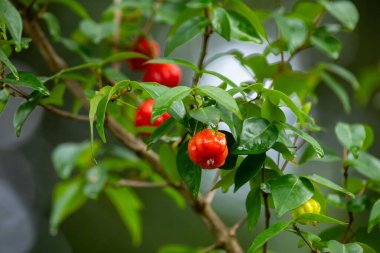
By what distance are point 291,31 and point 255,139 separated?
0.46m

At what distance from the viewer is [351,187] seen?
1.09 m

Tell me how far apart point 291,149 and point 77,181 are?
84 centimetres

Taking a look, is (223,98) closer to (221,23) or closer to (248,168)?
(248,168)

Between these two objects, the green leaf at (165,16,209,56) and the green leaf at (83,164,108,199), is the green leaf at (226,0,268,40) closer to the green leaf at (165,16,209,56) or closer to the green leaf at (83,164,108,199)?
the green leaf at (165,16,209,56)

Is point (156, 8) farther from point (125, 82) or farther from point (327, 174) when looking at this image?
point (327, 174)

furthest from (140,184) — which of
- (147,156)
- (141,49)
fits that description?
(141,49)

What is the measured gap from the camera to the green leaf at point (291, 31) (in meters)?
1.12

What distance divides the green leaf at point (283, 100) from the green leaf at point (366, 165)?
252mm

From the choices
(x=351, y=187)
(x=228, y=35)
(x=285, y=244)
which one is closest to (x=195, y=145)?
(x=228, y=35)

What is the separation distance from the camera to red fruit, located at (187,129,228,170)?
0.75 m

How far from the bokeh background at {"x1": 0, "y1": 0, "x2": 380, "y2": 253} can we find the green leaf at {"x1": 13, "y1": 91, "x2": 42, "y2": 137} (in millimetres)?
1910

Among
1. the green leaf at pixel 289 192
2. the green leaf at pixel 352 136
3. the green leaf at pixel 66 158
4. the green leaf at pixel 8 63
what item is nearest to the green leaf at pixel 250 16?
the green leaf at pixel 352 136

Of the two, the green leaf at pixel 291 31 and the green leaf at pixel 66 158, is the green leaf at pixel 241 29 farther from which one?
the green leaf at pixel 66 158

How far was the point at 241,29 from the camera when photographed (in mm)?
1032
